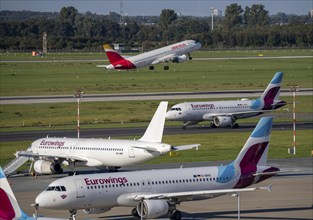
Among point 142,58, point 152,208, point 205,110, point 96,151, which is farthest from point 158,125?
point 142,58

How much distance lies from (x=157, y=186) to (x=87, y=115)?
2813 inches

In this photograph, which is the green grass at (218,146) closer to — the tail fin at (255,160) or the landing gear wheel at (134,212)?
the tail fin at (255,160)

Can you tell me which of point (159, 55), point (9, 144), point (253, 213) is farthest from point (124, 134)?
point (159, 55)

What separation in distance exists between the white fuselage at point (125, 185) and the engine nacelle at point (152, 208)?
A: 1.06 meters

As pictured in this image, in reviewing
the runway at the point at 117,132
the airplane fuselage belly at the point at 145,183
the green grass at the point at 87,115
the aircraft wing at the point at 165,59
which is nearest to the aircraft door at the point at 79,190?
the airplane fuselage belly at the point at 145,183

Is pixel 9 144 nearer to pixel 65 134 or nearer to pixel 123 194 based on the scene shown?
pixel 65 134

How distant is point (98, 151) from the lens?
255 feet

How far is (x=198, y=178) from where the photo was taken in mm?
61156

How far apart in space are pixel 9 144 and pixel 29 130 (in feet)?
44.7

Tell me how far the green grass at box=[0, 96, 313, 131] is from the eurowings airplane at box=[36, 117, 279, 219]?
54.9 meters

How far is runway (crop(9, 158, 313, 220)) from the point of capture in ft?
204

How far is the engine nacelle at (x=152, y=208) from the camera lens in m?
56.5

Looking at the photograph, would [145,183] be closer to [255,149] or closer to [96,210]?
[96,210]

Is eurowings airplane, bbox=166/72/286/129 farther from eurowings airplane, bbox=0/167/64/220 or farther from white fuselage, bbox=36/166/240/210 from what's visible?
eurowings airplane, bbox=0/167/64/220
